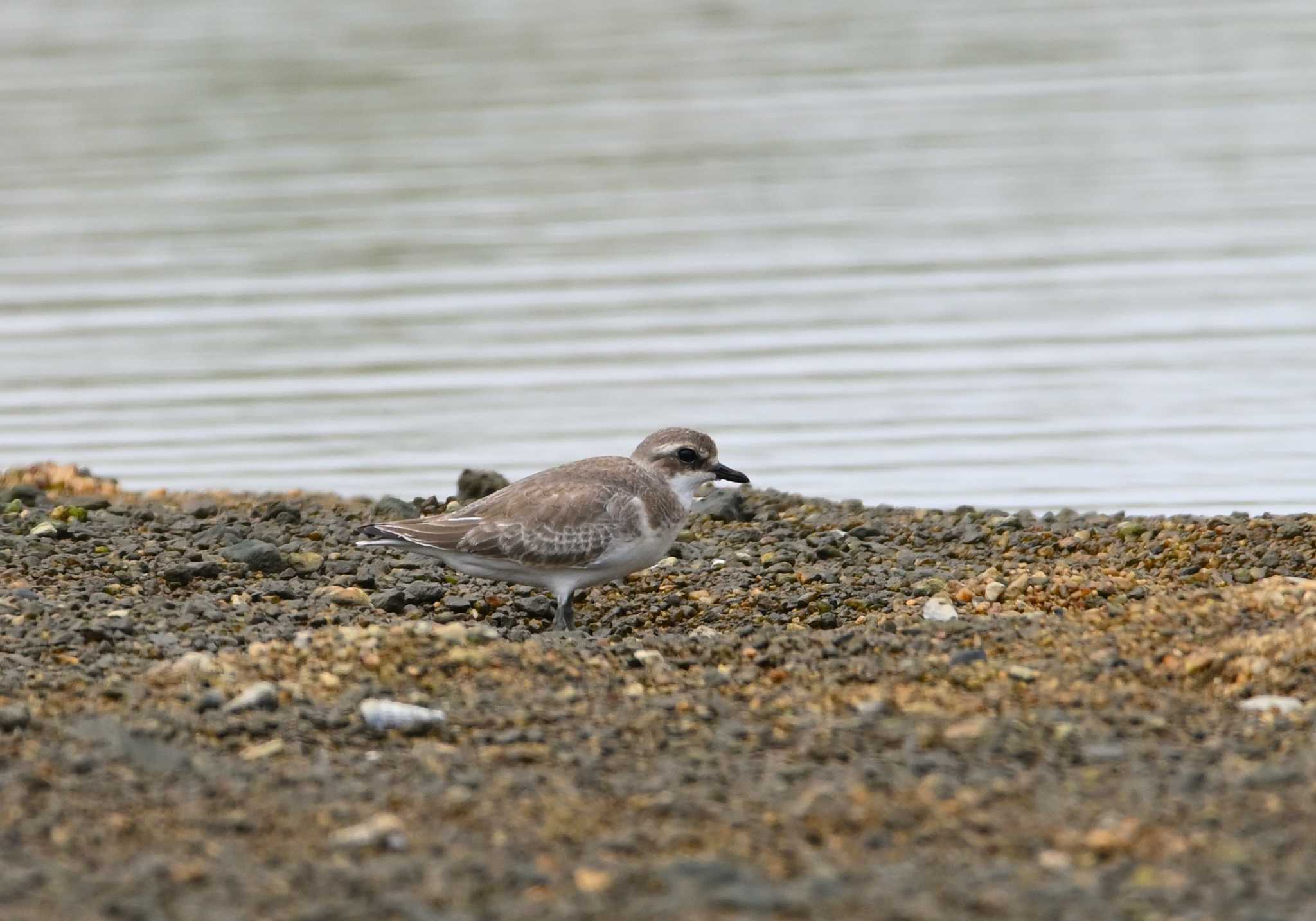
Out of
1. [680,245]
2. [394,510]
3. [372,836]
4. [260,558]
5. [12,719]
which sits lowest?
[372,836]

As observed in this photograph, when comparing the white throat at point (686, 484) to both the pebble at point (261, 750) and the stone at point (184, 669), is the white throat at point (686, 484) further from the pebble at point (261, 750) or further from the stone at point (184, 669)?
the pebble at point (261, 750)

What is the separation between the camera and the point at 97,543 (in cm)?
1241

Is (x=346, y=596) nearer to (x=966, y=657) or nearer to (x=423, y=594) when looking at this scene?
(x=423, y=594)

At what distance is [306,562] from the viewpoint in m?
12.0

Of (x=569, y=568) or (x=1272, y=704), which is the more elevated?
(x=569, y=568)

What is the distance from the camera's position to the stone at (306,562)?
11859 mm

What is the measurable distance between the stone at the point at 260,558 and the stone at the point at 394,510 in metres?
1.82

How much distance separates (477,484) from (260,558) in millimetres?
2788

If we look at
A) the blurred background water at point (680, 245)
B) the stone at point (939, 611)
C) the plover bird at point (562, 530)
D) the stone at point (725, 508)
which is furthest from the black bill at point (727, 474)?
the blurred background water at point (680, 245)

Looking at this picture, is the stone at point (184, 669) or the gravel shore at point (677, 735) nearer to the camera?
the gravel shore at point (677, 735)

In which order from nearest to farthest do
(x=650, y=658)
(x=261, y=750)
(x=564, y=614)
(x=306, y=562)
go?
1. (x=261, y=750)
2. (x=650, y=658)
3. (x=564, y=614)
4. (x=306, y=562)

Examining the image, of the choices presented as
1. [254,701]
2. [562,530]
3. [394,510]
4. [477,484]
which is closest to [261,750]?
[254,701]

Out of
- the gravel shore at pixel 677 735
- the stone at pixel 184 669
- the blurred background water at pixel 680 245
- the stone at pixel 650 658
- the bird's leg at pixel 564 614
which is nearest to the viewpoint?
the gravel shore at pixel 677 735

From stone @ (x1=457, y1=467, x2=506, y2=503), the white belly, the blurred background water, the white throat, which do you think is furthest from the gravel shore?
the blurred background water
